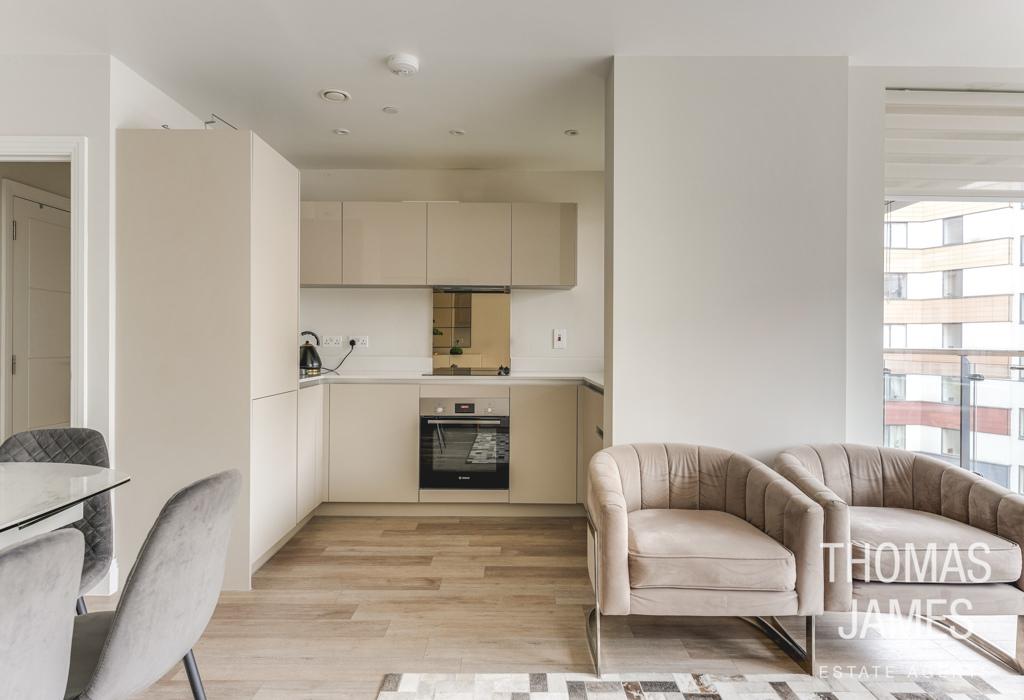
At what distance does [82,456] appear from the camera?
6.80 feet

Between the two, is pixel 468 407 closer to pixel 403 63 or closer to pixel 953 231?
pixel 403 63

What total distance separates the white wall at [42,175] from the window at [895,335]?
5.15m

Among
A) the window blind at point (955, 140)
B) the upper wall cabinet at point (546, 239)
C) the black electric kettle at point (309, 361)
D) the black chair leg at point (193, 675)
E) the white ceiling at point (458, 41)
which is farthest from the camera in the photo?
the upper wall cabinet at point (546, 239)

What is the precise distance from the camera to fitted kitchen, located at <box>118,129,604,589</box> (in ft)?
8.78

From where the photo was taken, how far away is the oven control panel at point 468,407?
3.83 metres

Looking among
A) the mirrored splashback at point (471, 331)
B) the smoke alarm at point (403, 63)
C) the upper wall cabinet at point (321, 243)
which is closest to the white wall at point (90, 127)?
the smoke alarm at point (403, 63)

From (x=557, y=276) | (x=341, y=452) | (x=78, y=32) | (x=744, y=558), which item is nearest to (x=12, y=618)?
(x=744, y=558)

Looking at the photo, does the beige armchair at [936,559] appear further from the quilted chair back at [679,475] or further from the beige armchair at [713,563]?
the quilted chair back at [679,475]

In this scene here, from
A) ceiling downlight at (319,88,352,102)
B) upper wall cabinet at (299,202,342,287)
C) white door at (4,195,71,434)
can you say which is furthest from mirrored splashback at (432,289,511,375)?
white door at (4,195,71,434)

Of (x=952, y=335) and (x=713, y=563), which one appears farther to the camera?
(x=952, y=335)

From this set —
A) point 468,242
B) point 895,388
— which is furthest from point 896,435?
point 468,242

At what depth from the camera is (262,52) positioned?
2.66 meters

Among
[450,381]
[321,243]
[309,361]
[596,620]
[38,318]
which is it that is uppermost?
[321,243]

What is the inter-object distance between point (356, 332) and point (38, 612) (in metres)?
3.57
